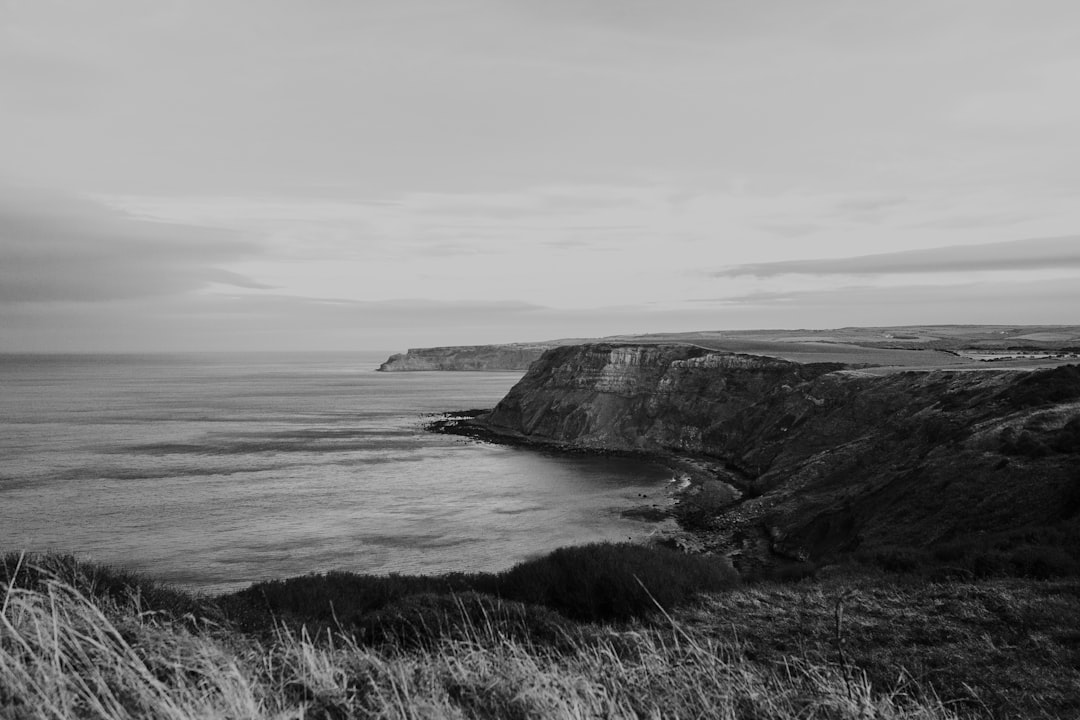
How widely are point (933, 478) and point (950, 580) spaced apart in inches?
732

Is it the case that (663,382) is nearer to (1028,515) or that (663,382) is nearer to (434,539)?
(434,539)

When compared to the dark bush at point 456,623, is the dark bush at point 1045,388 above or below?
above

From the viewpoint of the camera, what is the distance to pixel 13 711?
5.14 metres

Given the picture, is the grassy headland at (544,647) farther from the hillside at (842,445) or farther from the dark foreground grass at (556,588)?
the hillside at (842,445)

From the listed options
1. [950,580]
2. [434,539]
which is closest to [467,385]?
[434,539]

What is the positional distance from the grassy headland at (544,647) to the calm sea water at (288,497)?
21.2 metres

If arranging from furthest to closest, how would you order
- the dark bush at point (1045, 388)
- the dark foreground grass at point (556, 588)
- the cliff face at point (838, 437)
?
the dark bush at point (1045, 388)
the cliff face at point (838, 437)
the dark foreground grass at point (556, 588)

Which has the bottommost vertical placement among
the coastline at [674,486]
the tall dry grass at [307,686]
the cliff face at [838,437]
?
the coastline at [674,486]

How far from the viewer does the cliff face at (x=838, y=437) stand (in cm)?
2784

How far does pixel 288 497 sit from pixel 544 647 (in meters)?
46.0

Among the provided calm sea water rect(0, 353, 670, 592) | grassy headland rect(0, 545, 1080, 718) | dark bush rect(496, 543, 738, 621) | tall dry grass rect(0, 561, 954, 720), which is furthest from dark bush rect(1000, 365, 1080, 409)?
tall dry grass rect(0, 561, 954, 720)

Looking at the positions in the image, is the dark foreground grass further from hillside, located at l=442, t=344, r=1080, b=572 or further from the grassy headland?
hillside, located at l=442, t=344, r=1080, b=572

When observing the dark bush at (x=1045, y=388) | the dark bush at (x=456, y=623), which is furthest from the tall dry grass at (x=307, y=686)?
the dark bush at (x=1045, y=388)

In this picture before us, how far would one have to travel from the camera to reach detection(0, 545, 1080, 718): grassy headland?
6148mm
